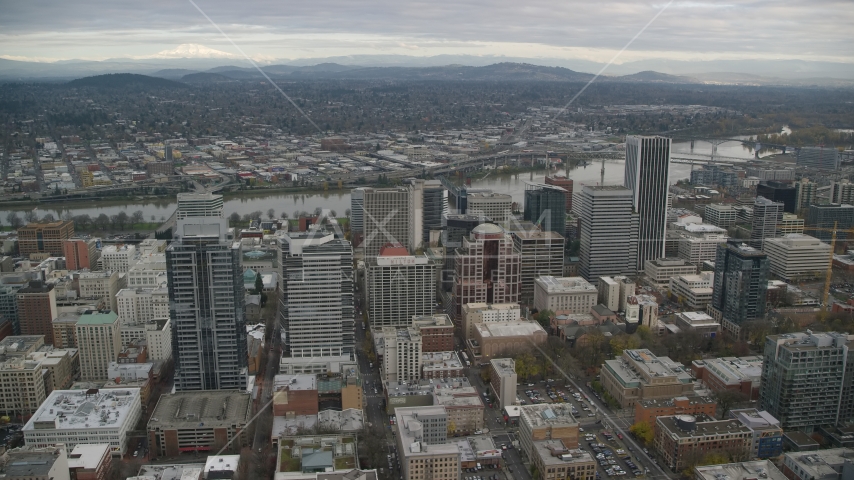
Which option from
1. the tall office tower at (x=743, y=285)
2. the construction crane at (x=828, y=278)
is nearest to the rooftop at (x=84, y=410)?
the tall office tower at (x=743, y=285)

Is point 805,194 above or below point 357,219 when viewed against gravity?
above

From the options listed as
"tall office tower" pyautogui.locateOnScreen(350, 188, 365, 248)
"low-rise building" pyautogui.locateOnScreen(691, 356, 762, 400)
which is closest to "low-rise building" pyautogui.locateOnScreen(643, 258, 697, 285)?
"low-rise building" pyautogui.locateOnScreen(691, 356, 762, 400)

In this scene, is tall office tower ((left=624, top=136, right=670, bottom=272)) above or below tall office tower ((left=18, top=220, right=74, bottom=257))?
above

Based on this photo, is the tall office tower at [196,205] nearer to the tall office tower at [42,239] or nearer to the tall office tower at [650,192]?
the tall office tower at [42,239]

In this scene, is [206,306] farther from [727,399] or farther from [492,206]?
[492,206]

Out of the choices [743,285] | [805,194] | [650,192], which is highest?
[650,192]

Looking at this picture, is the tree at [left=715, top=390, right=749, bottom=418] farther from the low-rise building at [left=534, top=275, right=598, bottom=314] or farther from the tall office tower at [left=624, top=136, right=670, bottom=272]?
the tall office tower at [left=624, top=136, right=670, bottom=272]

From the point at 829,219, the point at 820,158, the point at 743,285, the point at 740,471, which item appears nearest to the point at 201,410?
the point at 740,471
